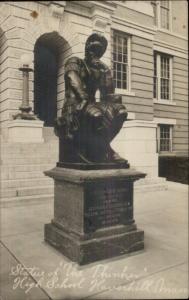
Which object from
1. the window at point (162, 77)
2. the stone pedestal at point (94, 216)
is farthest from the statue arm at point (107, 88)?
the window at point (162, 77)

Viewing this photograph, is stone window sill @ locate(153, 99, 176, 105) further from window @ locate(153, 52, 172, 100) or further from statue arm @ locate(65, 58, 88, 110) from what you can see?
statue arm @ locate(65, 58, 88, 110)

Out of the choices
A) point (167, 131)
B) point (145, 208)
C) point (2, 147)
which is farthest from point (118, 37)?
point (145, 208)

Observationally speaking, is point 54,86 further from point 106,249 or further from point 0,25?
point 106,249

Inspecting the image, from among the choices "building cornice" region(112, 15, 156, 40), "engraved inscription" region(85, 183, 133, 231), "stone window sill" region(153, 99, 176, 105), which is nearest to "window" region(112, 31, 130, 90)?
"building cornice" region(112, 15, 156, 40)

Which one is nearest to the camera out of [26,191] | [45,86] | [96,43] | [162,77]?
[96,43]

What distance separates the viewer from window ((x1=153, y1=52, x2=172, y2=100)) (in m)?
21.1

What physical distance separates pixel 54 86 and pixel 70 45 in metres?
2.71

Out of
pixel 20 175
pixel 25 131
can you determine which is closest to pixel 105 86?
pixel 20 175

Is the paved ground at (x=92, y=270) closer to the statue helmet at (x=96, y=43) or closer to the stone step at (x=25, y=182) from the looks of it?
the stone step at (x=25, y=182)

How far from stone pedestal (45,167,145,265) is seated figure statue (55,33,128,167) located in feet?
0.84

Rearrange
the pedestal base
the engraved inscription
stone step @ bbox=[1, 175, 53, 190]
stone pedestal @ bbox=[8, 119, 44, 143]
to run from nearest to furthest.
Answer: the pedestal base → the engraved inscription → stone step @ bbox=[1, 175, 53, 190] → stone pedestal @ bbox=[8, 119, 44, 143]

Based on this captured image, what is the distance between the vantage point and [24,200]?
323 inches

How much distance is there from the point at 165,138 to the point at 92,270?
18231 mm
